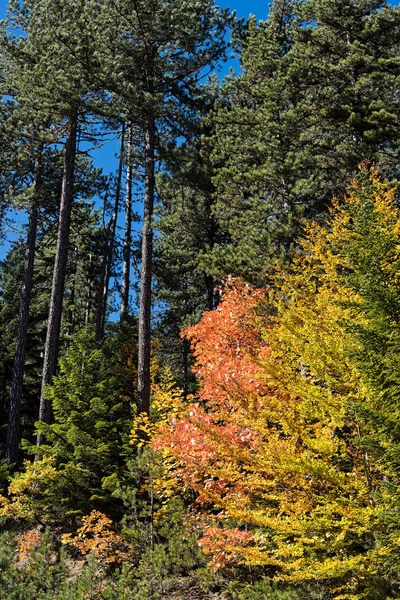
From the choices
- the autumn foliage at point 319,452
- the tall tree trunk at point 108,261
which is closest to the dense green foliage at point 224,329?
the autumn foliage at point 319,452

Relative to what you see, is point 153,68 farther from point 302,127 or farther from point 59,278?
point 59,278

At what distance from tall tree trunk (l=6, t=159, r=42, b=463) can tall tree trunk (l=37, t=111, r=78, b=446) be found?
1.25 metres

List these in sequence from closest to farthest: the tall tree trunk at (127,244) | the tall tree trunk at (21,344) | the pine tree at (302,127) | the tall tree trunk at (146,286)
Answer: the tall tree trunk at (146,286) < the pine tree at (302,127) < the tall tree trunk at (21,344) < the tall tree trunk at (127,244)

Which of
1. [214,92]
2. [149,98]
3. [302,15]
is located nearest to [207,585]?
[149,98]

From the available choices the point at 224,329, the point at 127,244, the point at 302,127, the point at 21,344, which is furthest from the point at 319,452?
the point at 127,244

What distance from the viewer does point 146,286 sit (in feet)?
39.8

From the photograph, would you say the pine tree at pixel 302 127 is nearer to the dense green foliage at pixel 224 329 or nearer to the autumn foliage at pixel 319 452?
the dense green foliage at pixel 224 329

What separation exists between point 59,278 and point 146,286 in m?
3.06

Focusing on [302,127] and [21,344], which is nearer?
[302,127]

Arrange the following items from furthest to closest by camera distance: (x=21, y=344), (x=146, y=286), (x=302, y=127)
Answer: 1. (x=21, y=344)
2. (x=302, y=127)
3. (x=146, y=286)

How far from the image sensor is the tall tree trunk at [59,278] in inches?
503

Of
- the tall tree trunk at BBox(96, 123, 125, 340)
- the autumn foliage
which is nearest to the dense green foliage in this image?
the autumn foliage

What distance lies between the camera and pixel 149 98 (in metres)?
11.7

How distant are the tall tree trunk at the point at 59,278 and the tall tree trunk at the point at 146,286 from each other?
263 cm
